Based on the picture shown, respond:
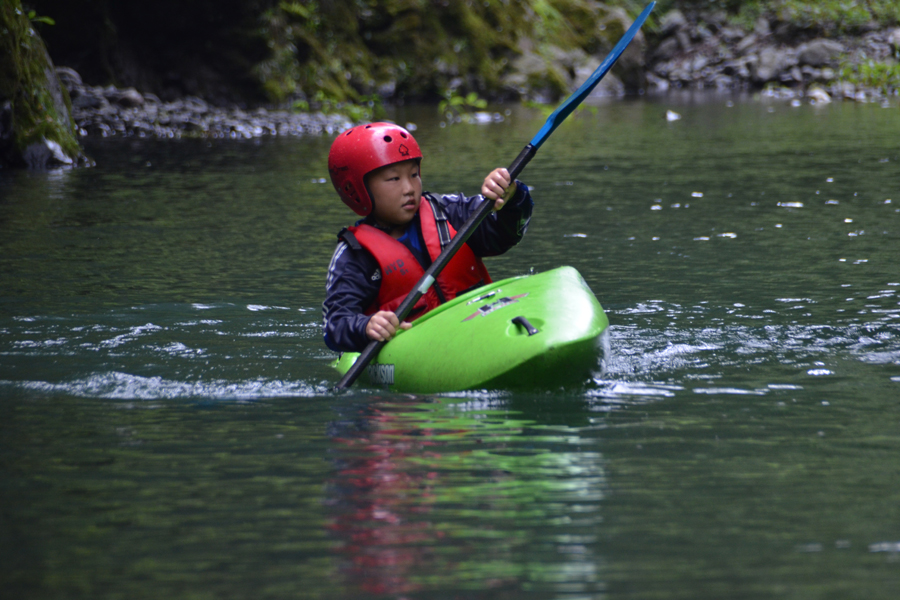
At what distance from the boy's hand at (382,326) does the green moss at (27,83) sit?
764 centimetres

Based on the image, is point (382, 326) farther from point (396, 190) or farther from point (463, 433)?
point (463, 433)

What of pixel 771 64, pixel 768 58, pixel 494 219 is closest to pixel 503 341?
pixel 494 219

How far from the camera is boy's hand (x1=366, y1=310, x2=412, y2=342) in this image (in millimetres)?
3285

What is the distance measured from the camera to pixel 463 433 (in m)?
2.70

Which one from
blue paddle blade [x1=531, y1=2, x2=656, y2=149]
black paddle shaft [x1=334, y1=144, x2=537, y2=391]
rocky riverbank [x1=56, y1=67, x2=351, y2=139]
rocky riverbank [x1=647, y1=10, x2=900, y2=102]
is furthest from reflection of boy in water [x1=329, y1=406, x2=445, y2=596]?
rocky riverbank [x1=647, y1=10, x2=900, y2=102]

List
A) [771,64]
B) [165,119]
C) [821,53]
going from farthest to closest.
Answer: [771,64] → [821,53] → [165,119]

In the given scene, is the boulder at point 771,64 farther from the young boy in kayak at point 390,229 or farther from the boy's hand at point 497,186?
the boy's hand at point 497,186

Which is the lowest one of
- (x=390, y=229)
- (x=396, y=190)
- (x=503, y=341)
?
(x=503, y=341)

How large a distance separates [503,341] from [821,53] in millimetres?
21408

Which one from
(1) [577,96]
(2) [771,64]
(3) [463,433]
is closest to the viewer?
(3) [463,433]

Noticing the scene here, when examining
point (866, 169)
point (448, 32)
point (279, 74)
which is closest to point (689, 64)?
point (448, 32)

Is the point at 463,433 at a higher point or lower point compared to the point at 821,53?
lower

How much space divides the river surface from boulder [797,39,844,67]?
55.1ft

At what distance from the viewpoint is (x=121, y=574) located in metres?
1.86
